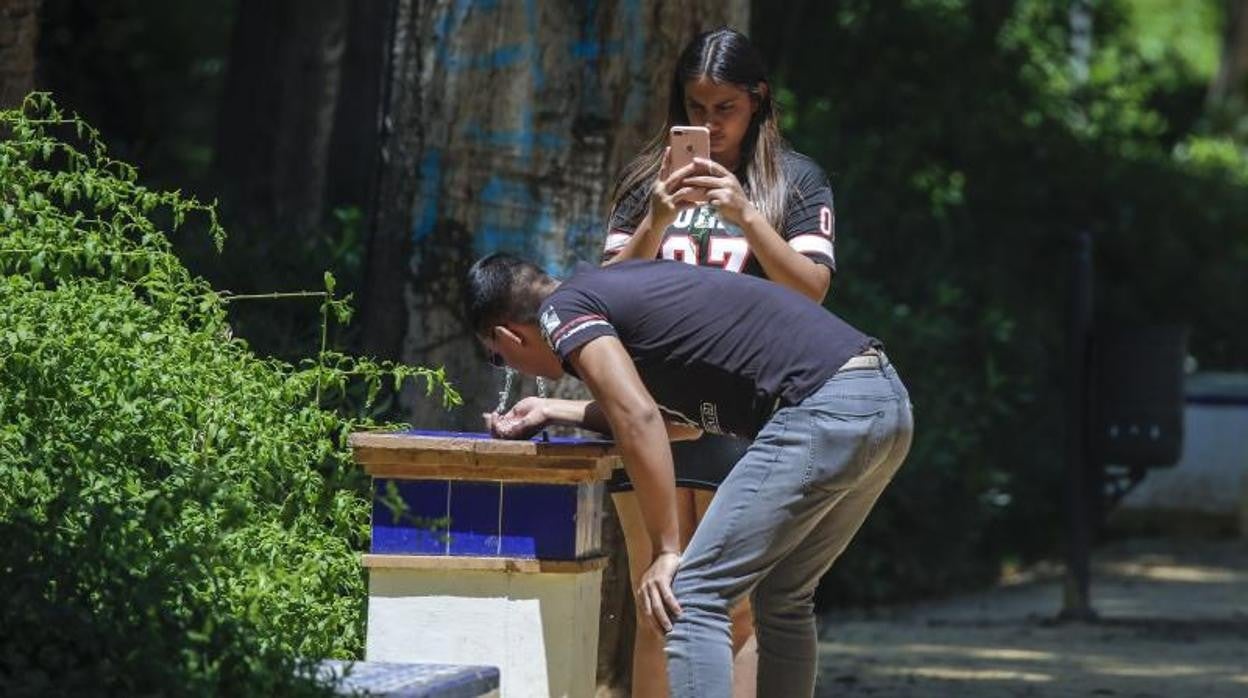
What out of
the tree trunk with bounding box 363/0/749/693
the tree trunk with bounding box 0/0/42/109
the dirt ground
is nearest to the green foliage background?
the dirt ground

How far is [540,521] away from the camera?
527 cm

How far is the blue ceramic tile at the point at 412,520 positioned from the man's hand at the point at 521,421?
6.9 inches

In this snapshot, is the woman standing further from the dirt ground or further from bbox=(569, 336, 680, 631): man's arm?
the dirt ground

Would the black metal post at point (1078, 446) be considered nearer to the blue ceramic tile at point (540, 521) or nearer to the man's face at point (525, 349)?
the blue ceramic tile at point (540, 521)

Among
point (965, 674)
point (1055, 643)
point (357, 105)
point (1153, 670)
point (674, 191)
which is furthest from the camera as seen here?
point (357, 105)

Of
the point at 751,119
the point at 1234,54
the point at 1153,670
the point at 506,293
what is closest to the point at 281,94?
the point at 1153,670

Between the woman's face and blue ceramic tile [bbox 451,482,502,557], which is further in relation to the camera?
the woman's face

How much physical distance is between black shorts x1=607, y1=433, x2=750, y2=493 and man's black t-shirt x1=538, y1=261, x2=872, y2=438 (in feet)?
1.51

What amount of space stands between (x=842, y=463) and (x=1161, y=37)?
34.1 meters

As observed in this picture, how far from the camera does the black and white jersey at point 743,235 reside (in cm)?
562

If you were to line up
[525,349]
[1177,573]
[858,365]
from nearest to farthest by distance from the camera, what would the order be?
[858,365]
[525,349]
[1177,573]

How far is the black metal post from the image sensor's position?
11016mm

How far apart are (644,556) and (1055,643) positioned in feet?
16.0

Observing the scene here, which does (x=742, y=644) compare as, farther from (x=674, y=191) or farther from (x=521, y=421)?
(x=674, y=191)
